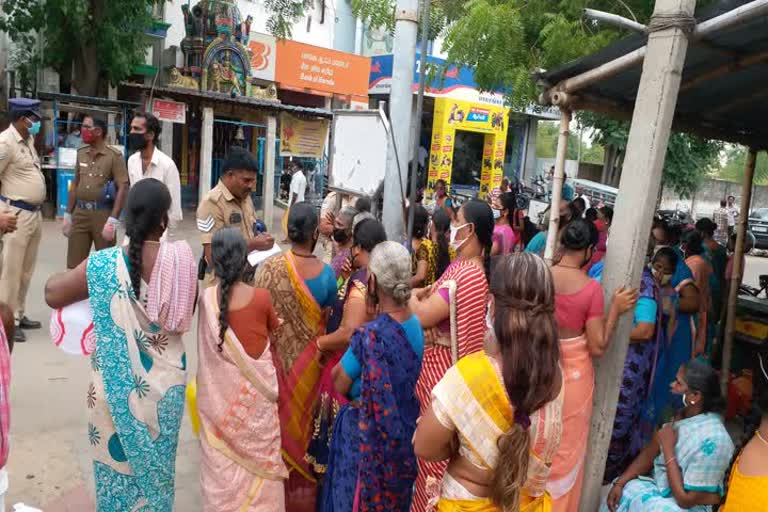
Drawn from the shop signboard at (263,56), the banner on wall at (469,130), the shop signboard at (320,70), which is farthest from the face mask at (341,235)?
the banner on wall at (469,130)

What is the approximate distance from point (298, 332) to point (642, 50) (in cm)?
209

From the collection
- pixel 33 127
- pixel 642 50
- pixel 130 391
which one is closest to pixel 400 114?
pixel 642 50

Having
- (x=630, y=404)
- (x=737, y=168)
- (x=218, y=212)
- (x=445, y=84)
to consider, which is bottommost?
(x=630, y=404)

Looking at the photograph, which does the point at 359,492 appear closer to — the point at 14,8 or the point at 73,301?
the point at 73,301

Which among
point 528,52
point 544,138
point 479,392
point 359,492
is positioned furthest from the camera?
point 544,138

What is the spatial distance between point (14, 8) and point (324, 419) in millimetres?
11527

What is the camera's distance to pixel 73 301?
2.54 metres

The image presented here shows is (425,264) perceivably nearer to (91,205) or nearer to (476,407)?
(476,407)

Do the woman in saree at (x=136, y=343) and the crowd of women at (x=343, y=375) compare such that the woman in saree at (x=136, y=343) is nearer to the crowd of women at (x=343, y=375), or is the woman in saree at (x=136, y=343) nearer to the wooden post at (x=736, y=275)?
the crowd of women at (x=343, y=375)

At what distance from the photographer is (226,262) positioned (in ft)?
8.62

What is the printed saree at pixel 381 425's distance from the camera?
2.34 metres

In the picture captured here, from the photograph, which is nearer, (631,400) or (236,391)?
(236,391)

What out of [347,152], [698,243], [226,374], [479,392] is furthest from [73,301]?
[698,243]

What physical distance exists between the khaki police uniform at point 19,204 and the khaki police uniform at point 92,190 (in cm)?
31
